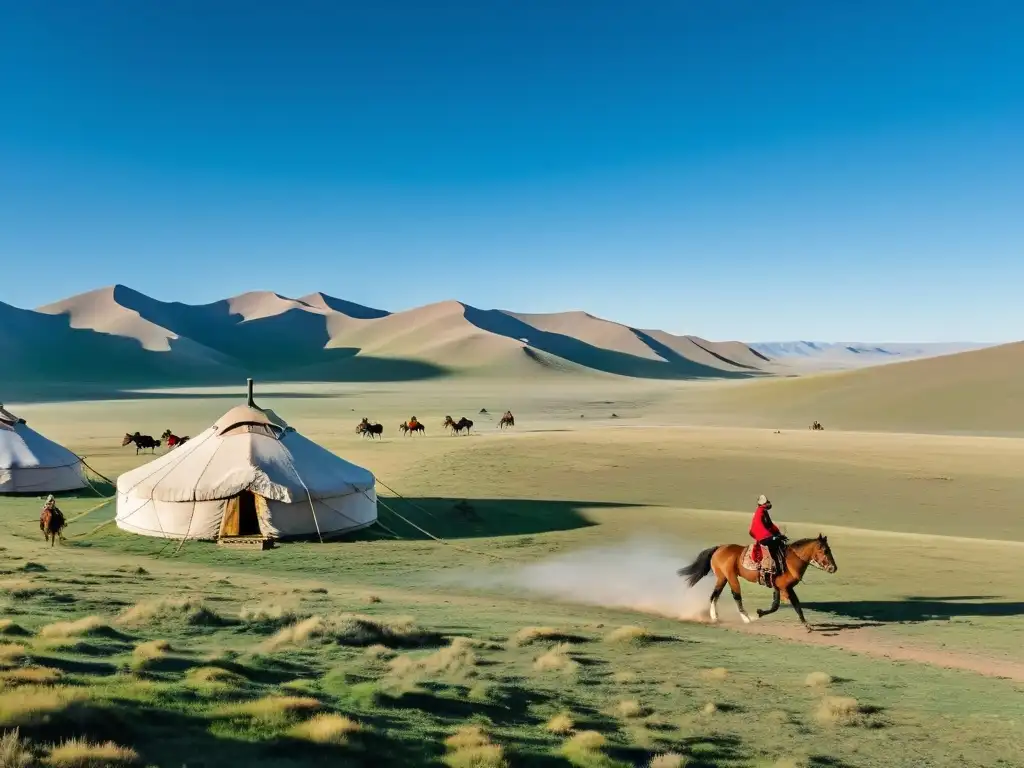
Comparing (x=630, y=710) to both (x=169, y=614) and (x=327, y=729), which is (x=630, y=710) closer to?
(x=327, y=729)

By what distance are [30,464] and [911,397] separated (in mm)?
59060

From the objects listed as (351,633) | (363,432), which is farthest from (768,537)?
(363,432)

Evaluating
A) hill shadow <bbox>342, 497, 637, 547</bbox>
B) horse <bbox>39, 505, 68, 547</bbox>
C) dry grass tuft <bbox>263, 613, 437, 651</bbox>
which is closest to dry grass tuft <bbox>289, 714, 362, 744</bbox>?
dry grass tuft <bbox>263, 613, 437, 651</bbox>

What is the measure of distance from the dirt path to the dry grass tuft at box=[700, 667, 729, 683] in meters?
2.80

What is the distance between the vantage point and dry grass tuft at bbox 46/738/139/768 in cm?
542

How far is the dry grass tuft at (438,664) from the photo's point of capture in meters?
9.37

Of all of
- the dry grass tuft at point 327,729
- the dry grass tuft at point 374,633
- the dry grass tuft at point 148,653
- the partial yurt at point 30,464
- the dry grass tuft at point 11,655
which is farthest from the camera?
the partial yurt at point 30,464

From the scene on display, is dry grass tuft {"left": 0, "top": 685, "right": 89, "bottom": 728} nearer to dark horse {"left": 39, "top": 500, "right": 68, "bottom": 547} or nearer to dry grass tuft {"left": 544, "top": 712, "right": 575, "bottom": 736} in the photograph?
dry grass tuft {"left": 544, "top": 712, "right": 575, "bottom": 736}

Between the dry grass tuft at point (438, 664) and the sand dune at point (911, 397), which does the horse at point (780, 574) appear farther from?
the sand dune at point (911, 397)

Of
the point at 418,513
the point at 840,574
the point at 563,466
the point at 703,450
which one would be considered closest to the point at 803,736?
the point at 840,574

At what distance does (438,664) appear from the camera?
9625mm

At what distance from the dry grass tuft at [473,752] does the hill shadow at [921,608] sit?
8.88 metres

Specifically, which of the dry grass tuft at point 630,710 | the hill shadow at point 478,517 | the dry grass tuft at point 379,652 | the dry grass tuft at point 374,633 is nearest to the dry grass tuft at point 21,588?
the dry grass tuft at point 374,633

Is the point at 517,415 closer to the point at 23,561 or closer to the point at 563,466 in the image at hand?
the point at 563,466
